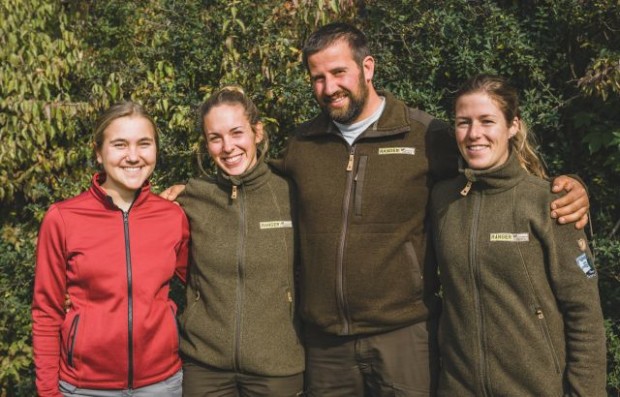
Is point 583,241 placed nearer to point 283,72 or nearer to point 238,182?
point 238,182

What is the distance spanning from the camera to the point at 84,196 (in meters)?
3.36

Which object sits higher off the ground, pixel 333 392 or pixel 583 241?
pixel 583 241

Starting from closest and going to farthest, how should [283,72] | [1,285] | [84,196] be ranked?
[84,196], [283,72], [1,285]

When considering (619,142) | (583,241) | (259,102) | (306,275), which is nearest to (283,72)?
(259,102)

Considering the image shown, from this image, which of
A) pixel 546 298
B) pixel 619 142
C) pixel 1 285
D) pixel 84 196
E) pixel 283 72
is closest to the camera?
pixel 546 298

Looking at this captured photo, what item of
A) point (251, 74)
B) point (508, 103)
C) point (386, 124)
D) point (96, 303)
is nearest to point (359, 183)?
point (386, 124)

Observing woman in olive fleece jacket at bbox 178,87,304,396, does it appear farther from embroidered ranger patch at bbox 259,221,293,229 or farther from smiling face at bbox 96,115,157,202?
smiling face at bbox 96,115,157,202

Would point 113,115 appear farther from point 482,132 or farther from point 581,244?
point 581,244

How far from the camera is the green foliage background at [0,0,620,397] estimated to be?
4578 millimetres

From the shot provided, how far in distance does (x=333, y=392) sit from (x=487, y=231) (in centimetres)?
→ 117

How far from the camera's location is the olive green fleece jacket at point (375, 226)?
329 centimetres

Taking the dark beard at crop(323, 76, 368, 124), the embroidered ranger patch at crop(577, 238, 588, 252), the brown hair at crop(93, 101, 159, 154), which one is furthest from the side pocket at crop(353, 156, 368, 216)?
the brown hair at crop(93, 101, 159, 154)

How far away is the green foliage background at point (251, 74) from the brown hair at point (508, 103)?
1.30 m

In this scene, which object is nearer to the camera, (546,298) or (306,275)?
(546,298)
